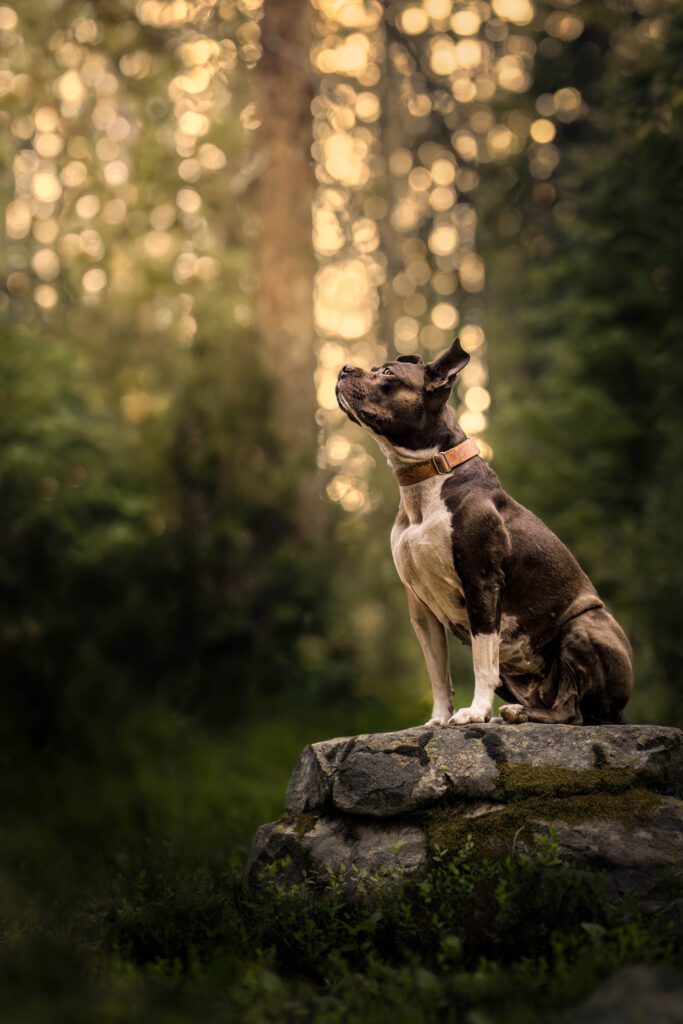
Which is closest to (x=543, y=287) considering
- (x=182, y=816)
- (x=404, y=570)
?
(x=182, y=816)

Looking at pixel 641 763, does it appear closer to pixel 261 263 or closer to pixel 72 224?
pixel 261 263

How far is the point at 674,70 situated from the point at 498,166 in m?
7.02

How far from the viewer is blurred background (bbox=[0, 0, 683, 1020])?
11758mm

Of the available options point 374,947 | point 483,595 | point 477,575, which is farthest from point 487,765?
point 374,947

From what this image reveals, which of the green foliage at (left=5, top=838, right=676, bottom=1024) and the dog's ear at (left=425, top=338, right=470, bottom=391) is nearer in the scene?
the green foliage at (left=5, top=838, right=676, bottom=1024)

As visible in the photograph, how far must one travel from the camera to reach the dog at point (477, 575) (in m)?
6.06

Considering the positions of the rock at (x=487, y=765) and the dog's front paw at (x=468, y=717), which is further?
the dog's front paw at (x=468, y=717)

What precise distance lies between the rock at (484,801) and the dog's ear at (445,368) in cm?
193

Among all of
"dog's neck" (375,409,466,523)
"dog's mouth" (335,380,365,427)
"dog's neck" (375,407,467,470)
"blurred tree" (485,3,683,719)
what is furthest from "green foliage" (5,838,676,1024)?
"blurred tree" (485,3,683,719)

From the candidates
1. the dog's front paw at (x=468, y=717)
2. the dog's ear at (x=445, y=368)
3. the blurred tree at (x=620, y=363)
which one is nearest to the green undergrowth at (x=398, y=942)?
the dog's front paw at (x=468, y=717)

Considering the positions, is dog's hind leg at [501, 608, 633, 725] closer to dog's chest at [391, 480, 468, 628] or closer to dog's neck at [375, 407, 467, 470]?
dog's chest at [391, 480, 468, 628]

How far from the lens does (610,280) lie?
1565 centimetres

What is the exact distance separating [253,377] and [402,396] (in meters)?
7.97

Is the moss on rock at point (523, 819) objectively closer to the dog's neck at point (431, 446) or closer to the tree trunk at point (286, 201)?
the dog's neck at point (431, 446)
